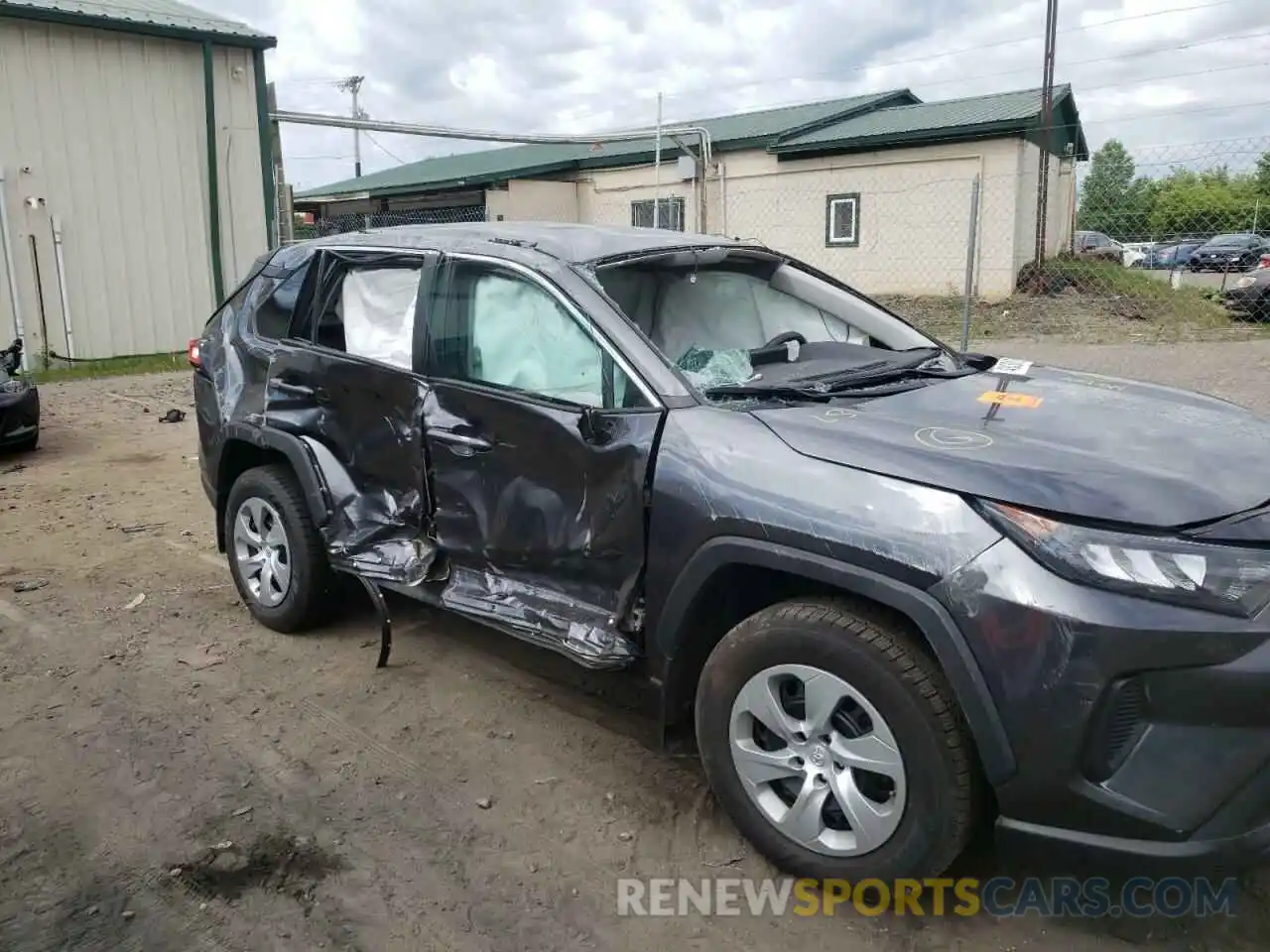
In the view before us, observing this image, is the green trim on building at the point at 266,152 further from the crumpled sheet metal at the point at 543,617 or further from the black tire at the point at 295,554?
the crumpled sheet metal at the point at 543,617

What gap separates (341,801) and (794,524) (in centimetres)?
174

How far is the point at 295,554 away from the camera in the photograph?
431 centimetres

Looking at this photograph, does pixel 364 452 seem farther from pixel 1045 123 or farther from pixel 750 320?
pixel 1045 123

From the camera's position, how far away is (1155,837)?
222 cm

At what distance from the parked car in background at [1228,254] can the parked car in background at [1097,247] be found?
4.86 ft

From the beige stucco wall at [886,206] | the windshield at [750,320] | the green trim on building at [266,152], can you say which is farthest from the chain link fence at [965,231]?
the windshield at [750,320]

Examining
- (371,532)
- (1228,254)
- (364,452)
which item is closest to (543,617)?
(371,532)

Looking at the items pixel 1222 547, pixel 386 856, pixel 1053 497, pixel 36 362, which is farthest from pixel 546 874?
pixel 36 362

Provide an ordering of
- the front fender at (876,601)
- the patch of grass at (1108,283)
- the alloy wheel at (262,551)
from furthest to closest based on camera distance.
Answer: the patch of grass at (1108,283) < the alloy wheel at (262,551) < the front fender at (876,601)

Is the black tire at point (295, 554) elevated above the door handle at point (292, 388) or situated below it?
below

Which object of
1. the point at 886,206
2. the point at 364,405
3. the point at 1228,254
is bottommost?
the point at 364,405

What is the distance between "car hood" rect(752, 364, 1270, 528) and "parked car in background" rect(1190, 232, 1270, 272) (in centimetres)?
1753

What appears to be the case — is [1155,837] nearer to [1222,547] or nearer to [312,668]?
[1222,547]

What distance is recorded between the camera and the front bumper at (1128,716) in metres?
2.17
